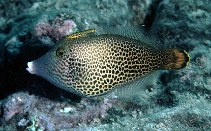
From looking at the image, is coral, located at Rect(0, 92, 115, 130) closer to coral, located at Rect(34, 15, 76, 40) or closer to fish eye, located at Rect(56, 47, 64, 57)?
fish eye, located at Rect(56, 47, 64, 57)

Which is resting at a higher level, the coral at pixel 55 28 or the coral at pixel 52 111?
the coral at pixel 55 28

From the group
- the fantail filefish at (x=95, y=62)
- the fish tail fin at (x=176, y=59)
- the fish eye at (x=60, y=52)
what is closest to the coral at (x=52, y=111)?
the fantail filefish at (x=95, y=62)

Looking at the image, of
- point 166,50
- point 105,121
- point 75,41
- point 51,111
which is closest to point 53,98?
point 51,111

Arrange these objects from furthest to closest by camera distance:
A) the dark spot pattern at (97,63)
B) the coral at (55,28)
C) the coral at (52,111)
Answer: the coral at (55,28) → the coral at (52,111) → the dark spot pattern at (97,63)

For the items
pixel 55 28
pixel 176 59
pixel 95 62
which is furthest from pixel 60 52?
pixel 176 59

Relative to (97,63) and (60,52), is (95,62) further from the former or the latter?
(60,52)

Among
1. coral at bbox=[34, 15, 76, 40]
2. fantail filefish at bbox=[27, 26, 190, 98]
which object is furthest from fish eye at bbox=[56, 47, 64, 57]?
coral at bbox=[34, 15, 76, 40]

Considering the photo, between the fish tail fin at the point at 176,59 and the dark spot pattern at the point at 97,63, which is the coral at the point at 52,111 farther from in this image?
the fish tail fin at the point at 176,59

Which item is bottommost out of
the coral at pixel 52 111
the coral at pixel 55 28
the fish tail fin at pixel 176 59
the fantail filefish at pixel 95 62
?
the coral at pixel 52 111
